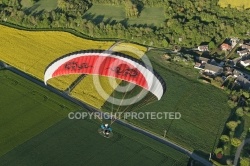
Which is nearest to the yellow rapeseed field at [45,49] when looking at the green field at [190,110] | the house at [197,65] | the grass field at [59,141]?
the grass field at [59,141]

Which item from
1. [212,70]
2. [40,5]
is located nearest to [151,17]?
[212,70]

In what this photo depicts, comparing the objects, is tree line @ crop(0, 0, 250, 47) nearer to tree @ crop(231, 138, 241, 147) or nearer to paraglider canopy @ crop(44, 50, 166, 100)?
paraglider canopy @ crop(44, 50, 166, 100)

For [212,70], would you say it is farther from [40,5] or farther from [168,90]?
[40,5]

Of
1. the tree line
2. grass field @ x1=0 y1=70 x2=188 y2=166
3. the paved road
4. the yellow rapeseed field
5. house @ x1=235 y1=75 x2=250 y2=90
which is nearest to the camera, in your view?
grass field @ x1=0 y1=70 x2=188 y2=166

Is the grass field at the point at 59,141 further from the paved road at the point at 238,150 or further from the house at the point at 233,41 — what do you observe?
the house at the point at 233,41

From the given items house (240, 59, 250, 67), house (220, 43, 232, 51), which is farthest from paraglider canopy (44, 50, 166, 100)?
house (220, 43, 232, 51)

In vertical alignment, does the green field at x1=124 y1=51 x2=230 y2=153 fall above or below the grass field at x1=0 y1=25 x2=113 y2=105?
below
